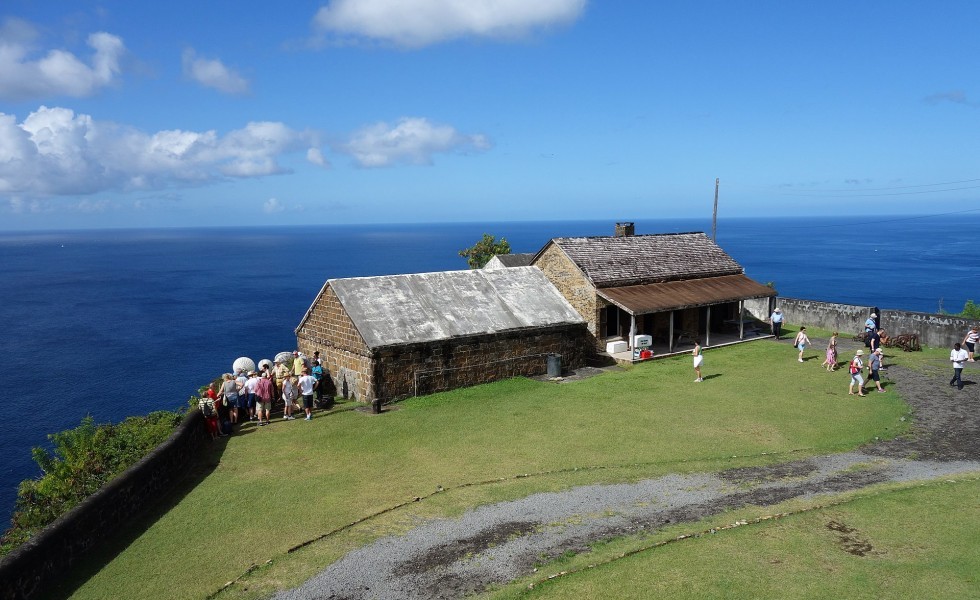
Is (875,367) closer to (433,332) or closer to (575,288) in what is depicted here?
(575,288)

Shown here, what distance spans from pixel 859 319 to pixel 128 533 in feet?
96.8

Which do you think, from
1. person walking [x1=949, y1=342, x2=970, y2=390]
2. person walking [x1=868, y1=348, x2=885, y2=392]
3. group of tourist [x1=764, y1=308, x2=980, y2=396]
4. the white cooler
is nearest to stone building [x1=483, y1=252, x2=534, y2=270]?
the white cooler

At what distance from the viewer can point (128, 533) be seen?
12.1m

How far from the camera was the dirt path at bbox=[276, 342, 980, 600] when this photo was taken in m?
9.89

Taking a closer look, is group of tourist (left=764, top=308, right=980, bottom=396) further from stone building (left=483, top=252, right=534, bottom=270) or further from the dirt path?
stone building (left=483, top=252, right=534, bottom=270)

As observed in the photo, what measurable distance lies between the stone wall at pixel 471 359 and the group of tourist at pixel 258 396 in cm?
218

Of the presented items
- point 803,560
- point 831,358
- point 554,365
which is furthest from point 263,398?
point 831,358

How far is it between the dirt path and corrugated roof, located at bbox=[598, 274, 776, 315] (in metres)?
10.9

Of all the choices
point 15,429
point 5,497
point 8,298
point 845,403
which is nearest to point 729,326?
point 845,403

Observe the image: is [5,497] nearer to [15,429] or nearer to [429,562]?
[15,429]

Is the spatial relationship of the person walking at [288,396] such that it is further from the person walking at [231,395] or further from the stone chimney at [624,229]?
the stone chimney at [624,229]

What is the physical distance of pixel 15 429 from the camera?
35.9m

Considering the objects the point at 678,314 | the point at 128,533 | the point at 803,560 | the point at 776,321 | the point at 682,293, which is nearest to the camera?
the point at 803,560

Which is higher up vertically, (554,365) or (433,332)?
(433,332)
